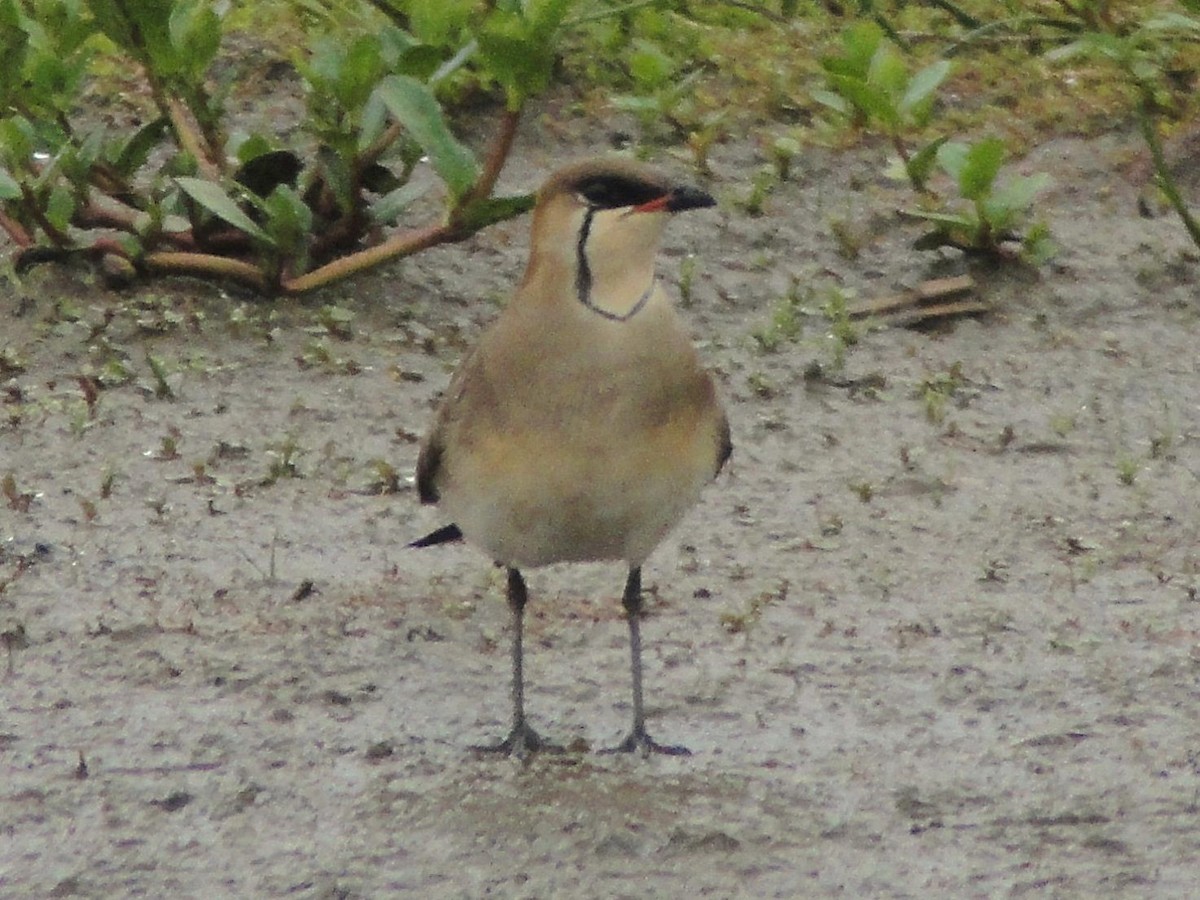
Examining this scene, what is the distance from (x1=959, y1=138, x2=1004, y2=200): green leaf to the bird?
222cm

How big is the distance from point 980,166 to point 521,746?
8.80 ft

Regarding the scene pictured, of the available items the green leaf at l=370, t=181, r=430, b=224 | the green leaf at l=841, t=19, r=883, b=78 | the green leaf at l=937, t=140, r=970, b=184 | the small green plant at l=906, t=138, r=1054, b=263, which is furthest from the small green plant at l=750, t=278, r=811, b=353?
the green leaf at l=370, t=181, r=430, b=224

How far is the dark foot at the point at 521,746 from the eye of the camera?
381cm

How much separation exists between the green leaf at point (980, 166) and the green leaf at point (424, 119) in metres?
1.48

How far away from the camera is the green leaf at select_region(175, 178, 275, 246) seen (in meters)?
5.38

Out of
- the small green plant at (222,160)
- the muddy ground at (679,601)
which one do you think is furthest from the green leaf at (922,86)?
the small green plant at (222,160)

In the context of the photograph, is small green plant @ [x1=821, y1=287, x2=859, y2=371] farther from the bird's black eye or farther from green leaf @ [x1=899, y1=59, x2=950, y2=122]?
the bird's black eye

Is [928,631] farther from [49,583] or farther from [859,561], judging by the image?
[49,583]

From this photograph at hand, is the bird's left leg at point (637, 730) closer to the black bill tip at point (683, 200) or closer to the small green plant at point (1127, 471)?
the black bill tip at point (683, 200)

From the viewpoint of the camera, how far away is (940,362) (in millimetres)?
5773

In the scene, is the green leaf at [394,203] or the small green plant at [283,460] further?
the green leaf at [394,203]

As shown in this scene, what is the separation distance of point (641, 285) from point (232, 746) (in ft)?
3.61

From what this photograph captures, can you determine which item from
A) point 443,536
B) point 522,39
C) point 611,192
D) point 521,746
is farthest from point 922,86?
point 521,746

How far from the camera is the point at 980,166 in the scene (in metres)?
5.83
